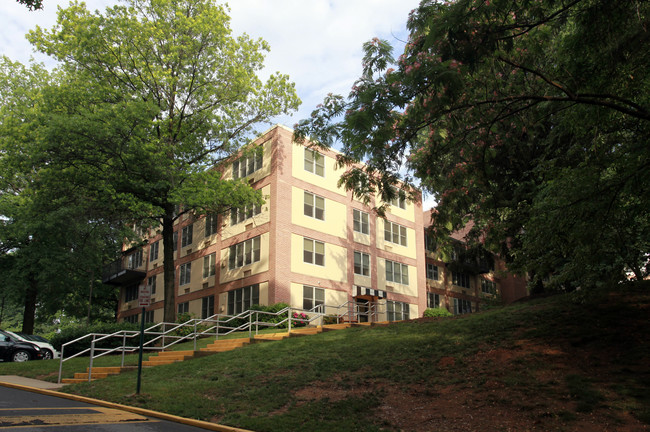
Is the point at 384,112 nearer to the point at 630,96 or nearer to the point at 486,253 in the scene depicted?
the point at 630,96

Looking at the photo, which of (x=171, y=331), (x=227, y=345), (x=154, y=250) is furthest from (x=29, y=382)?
(x=154, y=250)

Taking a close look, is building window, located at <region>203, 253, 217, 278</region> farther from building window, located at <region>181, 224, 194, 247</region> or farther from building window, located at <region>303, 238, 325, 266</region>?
building window, located at <region>303, 238, 325, 266</region>

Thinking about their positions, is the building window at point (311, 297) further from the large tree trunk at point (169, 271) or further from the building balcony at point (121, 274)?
the building balcony at point (121, 274)

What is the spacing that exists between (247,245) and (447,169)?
18938 mm

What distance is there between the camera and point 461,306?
4416 cm

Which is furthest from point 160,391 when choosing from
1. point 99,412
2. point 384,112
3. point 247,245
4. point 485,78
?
point 247,245

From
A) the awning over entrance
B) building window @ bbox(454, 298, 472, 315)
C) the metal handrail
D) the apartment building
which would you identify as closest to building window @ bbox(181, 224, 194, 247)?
the apartment building

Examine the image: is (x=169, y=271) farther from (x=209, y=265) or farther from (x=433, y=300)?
(x=433, y=300)

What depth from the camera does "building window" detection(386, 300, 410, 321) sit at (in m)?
33.4

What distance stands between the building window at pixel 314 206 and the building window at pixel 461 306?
19.0m

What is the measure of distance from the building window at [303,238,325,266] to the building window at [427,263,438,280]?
1453cm

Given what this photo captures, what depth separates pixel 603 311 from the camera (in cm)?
1324

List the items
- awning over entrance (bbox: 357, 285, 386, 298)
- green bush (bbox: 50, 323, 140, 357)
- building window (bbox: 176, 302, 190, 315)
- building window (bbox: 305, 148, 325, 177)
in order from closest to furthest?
green bush (bbox: 50, 323, 140, 357) < building window (bbox: 305, 148, 325, 177) < awning over entrance (bbox: 357, 285, 386, 298) < building window (bbox: 176, 302, 190, 315)

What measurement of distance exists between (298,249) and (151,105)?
1154 cm
